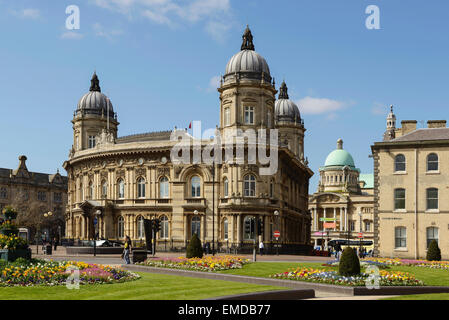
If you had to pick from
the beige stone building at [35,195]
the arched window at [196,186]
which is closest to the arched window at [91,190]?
the arched window at [196,186]

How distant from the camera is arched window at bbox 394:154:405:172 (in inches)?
2254

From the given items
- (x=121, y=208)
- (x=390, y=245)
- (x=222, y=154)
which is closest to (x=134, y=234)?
(x=121, y=208)

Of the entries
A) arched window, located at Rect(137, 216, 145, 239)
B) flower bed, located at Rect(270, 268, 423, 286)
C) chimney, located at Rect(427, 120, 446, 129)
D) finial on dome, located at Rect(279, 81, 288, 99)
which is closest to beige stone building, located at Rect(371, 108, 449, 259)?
chimney, located at Rect(427, 120, 446, 129)

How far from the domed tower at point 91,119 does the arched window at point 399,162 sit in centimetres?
4363

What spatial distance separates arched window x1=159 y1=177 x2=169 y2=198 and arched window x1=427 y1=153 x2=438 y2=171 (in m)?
29.6

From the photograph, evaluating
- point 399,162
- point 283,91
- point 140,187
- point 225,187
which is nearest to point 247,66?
point 225,187

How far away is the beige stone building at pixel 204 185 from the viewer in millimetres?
66625

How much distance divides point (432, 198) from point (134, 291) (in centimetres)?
4112

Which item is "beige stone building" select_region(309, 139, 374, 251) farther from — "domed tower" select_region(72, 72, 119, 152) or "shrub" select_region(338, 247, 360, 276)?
"shrub" select_region(338, 247, 360, 276)

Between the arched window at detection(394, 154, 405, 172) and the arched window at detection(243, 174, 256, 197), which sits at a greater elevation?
the arched window at detection(394, 154, 405, 172)

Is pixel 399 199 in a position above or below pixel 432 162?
below

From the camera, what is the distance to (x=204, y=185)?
225ft

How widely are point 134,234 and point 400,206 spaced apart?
31487mm

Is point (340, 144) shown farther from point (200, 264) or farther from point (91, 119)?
point (200, 264)
